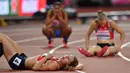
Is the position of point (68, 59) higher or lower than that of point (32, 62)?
higher

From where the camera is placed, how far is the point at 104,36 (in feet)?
44.6

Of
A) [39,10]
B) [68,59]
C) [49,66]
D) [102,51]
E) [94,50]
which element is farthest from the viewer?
[39,10]

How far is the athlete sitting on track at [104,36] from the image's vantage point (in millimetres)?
13273

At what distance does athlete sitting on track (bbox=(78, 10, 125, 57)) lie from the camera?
523 inches

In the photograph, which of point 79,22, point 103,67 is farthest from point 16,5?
point 103,67

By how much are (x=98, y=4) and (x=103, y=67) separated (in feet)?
114

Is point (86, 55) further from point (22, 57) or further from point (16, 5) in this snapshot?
point (16, 5)

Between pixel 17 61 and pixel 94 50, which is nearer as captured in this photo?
pixel 17 61

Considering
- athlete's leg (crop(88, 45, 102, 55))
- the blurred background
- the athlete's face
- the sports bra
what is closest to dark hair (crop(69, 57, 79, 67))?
the athlete's face

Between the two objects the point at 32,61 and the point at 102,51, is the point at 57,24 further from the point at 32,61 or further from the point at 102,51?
the point at 32,61

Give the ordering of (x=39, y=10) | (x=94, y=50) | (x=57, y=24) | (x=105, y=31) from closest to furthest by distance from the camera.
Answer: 1. (x=94, y=50)
2. (x=105, y=31)
3. (x=57, y=24)
4. (x=39, y=10)

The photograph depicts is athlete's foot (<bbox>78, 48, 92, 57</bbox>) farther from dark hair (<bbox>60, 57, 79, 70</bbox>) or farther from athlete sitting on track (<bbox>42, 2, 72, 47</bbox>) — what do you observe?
athlete sitting on track (<bbox>42, 2, 72, 47</bbox>)

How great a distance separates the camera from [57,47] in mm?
16969

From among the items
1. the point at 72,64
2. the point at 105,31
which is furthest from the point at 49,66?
the point at 105,31
